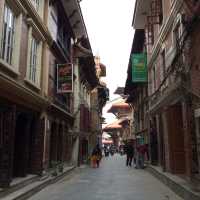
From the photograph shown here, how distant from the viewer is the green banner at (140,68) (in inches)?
858

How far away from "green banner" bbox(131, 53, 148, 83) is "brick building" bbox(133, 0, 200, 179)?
474 mm

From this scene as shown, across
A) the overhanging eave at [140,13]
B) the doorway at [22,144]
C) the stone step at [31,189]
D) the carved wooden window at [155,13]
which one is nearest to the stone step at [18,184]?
the stone step at [31,189]

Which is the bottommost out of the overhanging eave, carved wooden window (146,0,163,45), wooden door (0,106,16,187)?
wooden door (0,106,16,187)

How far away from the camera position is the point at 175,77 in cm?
1277

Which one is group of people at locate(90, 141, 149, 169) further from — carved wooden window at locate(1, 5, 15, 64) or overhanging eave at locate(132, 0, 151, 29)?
carved wooden window at locate(1, 5, 15, 64)

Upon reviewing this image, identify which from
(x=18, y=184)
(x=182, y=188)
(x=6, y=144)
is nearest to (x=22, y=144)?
(x=18, y=184)

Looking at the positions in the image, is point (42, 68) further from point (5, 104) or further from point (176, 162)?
point (176, 162)

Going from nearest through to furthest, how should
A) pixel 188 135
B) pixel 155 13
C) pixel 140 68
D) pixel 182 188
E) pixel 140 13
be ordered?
pixel 182 188 < pixel 188 135 < pixel 155 13 < pixel 140 13 < pixel 140 68

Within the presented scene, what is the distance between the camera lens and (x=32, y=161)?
14.0 m

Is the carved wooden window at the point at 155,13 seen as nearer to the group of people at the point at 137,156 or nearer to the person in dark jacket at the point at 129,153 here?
the group of people at the point at 137,156

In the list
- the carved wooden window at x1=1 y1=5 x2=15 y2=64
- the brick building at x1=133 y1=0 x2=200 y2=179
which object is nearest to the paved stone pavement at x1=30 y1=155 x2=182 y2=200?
the brick building at x1=133 y1=0 x2=200 y2=179

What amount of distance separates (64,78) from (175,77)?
20.9ft

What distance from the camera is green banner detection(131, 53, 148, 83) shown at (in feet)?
71.5

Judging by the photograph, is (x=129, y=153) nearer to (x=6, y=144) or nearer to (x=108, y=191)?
(x=108, y=191)
